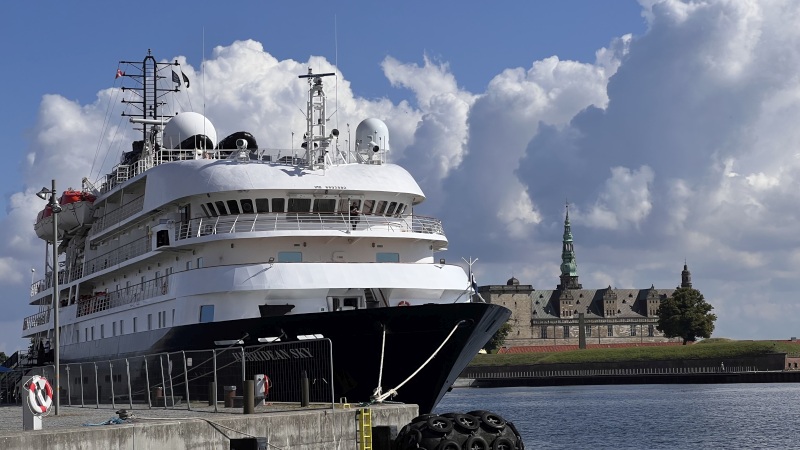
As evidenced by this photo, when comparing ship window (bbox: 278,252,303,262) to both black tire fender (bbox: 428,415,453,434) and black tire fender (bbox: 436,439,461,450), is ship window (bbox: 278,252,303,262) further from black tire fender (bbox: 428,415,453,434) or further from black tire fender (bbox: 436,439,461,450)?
black tire fender (bbox: 436,439,461,450)

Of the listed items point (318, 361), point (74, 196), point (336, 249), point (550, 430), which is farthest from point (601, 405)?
point (318, 361)

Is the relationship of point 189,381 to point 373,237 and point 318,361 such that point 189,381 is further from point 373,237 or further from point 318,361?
point 373,237

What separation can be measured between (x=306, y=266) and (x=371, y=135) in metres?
7.11

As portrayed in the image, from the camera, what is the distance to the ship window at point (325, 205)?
115 feet

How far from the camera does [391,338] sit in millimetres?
29516

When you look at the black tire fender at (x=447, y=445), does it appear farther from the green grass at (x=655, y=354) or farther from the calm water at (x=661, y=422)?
the green grass at (x=655, y=354)

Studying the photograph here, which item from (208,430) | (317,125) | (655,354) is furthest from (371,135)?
(655,354)

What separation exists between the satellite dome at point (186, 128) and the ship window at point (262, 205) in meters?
9.63

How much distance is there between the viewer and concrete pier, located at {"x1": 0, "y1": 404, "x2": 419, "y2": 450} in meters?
18.3

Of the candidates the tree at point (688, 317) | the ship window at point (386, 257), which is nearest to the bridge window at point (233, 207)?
the ship window at point (386, 257)

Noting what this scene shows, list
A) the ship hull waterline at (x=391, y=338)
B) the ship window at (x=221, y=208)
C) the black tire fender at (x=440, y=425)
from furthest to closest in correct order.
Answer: the ship window at (x=221, y=208)
the ship hull waterline at (x=391, y=338)
the black tire fender at (x=440, y=425)

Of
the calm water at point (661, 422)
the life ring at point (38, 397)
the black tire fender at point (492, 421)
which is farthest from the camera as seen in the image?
the calm water at point (661, 422)

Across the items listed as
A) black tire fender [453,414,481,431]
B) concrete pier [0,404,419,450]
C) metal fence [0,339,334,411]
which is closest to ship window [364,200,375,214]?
metal fence [0,339,334,411]

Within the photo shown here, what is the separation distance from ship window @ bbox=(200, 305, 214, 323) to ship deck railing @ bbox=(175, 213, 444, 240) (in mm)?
2267
